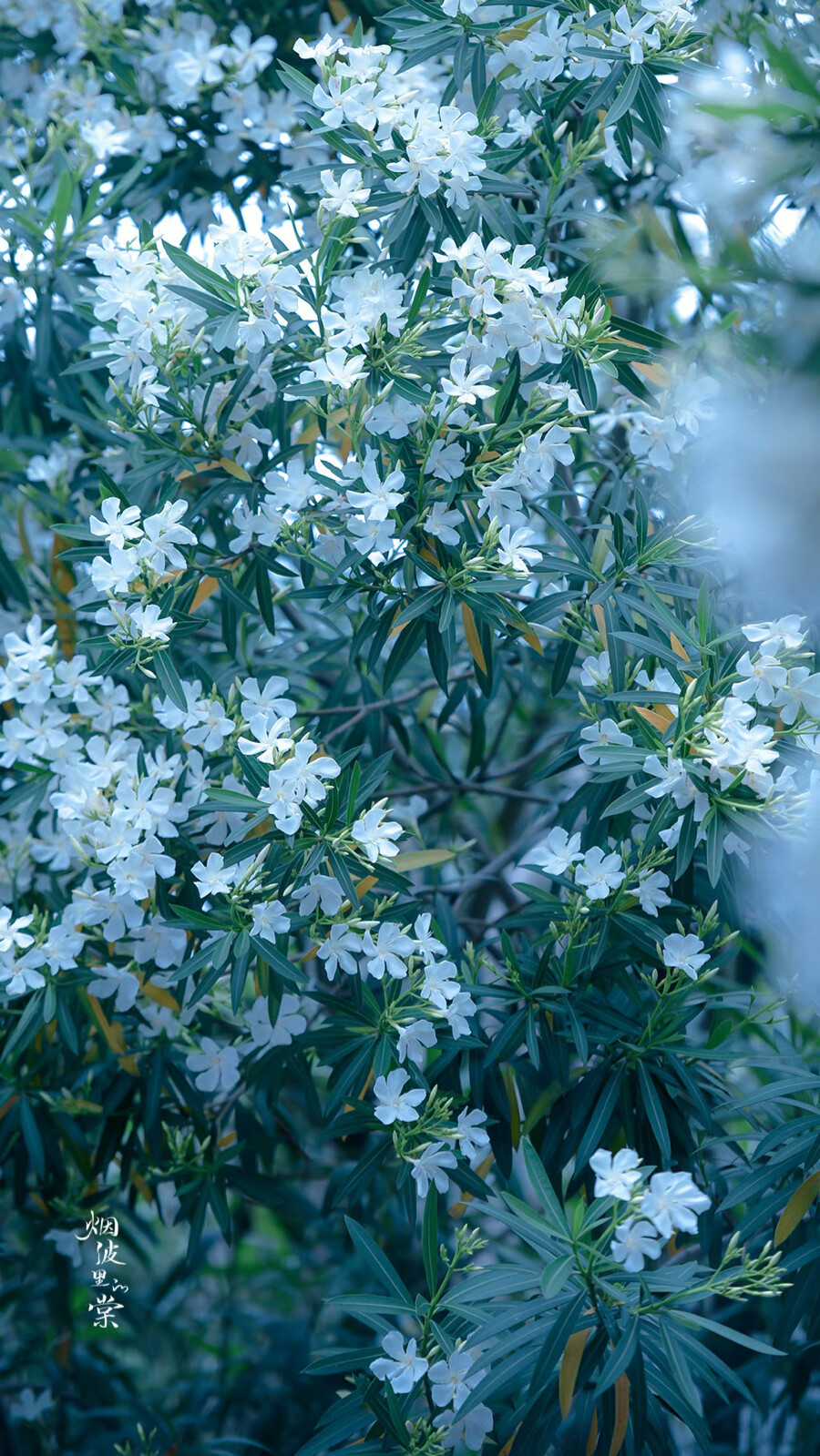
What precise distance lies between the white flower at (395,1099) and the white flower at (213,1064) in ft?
1.08

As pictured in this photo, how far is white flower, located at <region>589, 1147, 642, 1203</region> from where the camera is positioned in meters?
0.91

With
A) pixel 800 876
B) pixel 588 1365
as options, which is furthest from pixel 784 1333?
pixel 800 876

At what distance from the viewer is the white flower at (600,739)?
1161 mm

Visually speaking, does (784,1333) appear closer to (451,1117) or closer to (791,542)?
(451,1117)

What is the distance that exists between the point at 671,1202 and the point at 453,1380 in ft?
1.21

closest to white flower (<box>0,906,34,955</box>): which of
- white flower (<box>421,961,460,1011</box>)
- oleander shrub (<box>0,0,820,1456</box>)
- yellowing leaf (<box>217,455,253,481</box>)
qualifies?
oleander shrub (<box>0,0,820,1456</box>)

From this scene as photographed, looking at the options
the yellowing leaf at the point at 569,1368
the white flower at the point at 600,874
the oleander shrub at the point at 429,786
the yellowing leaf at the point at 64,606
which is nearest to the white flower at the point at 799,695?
the oleander shrub at the point at 429,786

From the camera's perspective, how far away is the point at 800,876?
514mm

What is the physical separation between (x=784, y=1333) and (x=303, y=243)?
4.55 feet

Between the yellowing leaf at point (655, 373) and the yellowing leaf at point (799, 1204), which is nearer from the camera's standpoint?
the yellowing leaf at point (799, 1204)

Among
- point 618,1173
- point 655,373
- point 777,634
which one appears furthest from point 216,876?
point 655,373

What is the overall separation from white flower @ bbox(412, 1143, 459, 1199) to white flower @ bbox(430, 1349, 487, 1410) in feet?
0.52

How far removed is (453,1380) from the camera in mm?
1104

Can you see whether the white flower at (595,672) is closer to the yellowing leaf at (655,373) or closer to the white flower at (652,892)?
the white flower at (652,892)
